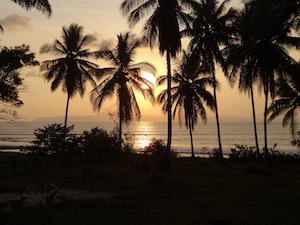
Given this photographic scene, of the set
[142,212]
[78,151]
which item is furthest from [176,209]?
[78,151]

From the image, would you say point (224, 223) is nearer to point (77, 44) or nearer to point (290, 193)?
point (290, 193)

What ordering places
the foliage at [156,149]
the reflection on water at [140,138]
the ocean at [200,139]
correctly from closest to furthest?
the foliage at [156,149] → the reflection on water at [140,138] → the ocean at [200,139]

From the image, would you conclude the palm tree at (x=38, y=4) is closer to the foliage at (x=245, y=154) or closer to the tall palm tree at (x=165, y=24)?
the tall palm tree at (x=165, y=24)

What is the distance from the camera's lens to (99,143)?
29625 mm

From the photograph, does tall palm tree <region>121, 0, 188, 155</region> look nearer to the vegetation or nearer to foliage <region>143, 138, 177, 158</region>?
the vegetation

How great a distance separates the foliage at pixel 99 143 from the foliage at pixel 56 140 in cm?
113

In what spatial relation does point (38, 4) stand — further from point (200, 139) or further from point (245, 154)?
point (200, 139)

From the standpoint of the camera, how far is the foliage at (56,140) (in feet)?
92.1

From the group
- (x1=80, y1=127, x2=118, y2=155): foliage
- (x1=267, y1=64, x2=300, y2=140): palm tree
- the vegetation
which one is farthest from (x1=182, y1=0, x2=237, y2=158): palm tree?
(x1=80, y1=127, x2=118, y2=155): foliage

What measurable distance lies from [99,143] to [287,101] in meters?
14.8

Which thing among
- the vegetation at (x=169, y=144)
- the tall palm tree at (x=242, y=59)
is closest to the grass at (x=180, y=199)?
the vegetation at (x=169, y=144)

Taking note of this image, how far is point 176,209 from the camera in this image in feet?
34.6

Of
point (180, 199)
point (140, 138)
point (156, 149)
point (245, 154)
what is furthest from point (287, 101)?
point (140, 138)

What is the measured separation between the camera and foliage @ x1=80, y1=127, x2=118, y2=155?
96.7 ft
